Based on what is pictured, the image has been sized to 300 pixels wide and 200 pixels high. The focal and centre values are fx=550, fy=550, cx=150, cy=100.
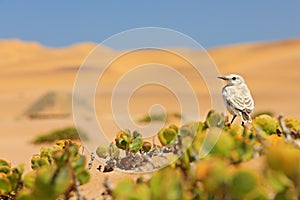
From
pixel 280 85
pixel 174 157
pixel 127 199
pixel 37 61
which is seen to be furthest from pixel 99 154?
pixel 37 61

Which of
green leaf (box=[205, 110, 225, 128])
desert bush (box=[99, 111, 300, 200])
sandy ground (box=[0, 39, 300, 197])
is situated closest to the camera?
desert bush (box=[99, 111, 300, 200])

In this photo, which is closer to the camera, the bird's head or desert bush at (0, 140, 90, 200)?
desert bush at (0, 140, 90, 200)

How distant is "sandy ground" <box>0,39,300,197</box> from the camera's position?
1515 centimetres

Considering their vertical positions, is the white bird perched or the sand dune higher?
the sand dune

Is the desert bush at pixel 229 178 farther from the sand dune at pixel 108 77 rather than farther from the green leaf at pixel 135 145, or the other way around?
the sand dune at pixel 108 77

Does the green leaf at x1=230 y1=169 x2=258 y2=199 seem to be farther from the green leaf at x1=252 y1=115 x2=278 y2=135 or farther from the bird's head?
the bird's head

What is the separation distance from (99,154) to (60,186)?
1.34 metres

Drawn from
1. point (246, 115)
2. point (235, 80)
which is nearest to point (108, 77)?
point (235, 80)

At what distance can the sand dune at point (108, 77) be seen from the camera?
1627 centimetres

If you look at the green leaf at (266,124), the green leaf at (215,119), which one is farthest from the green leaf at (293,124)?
the green leaf at (215,119)

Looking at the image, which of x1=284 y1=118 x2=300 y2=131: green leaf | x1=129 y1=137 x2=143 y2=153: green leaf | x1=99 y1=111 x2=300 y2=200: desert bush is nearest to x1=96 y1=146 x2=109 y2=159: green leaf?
x1=129 y1=137 x2=143 y2=153: green leaf

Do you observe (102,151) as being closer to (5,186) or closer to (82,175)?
(5,186)

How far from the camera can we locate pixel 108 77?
6084 centimetres

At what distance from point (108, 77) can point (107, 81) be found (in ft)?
13.3
